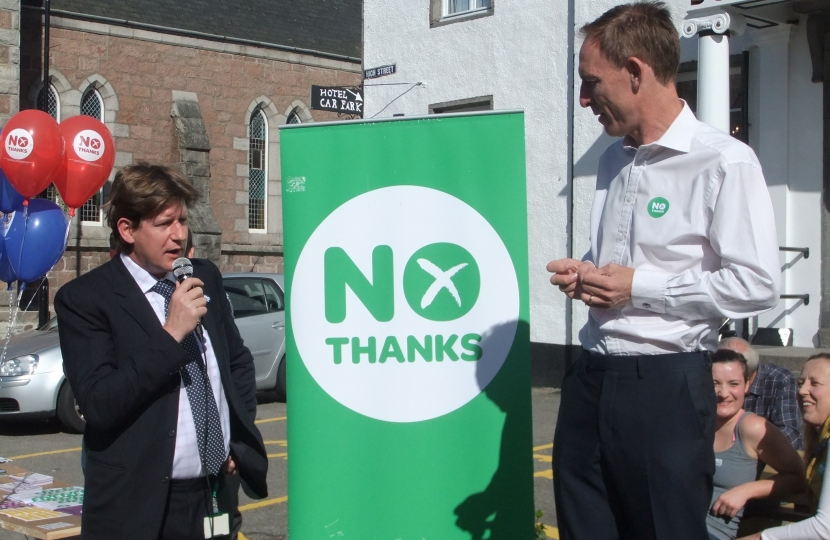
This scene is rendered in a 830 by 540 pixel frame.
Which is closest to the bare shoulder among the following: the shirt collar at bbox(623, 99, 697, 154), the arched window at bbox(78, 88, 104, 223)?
the shirt collar at bbox(623, 99, 697, 154)

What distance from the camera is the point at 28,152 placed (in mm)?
8492

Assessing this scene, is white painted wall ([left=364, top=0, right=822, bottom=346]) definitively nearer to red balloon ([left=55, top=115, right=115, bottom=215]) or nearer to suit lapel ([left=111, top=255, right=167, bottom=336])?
red balloon ([left=55, top=115, right=115, bottom=215])

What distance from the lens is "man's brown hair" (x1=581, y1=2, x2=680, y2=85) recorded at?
231 centimetres

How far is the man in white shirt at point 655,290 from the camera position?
2250mm

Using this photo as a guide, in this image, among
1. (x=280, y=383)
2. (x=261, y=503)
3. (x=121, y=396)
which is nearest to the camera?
(x=121, y=396)

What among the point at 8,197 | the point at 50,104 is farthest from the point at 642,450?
the point at 50,104

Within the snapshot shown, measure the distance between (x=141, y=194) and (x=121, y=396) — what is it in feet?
2.08

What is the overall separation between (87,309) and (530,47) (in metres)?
10.4

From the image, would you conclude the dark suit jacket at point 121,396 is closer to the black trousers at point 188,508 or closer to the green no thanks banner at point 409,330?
the black trousers at point 188,508

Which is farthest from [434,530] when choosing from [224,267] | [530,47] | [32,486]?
[224,267]

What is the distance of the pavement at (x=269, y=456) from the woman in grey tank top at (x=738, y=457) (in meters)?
2.27

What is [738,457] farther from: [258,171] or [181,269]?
[258,171]

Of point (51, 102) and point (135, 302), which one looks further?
point (51, 102)

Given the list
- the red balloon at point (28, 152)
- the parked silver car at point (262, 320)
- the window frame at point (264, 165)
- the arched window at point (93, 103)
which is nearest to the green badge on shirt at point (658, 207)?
the red balloon at point (28, 152)
